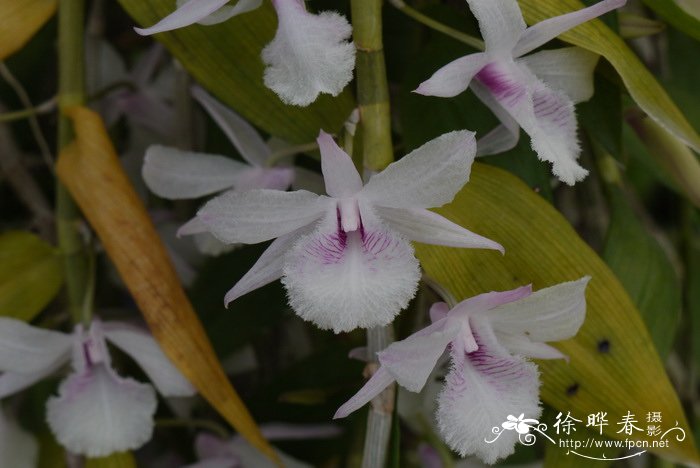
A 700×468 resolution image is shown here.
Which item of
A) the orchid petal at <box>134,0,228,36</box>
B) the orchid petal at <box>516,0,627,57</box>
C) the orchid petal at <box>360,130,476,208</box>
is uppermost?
the orchid petal at <box>134,0,228,36</box>

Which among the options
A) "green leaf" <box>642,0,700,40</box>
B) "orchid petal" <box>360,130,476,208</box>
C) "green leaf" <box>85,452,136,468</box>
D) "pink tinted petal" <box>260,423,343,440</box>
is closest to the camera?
"orchid petal" <box>360,130,476,208</box>

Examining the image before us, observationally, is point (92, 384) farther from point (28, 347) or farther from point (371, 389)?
point (371, 389)

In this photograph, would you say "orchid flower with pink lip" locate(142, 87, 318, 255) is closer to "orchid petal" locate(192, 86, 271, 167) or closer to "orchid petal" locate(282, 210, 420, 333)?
"orchid petal" locate(192, 86, 271, 167)

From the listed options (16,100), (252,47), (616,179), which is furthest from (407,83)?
(16,100)

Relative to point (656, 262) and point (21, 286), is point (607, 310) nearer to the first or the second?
point (656, 262)

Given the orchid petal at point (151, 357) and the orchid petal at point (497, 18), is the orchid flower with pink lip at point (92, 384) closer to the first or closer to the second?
the orchid petal at point (151, 357)

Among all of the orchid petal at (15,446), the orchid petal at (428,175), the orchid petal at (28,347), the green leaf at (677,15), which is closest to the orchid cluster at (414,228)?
the orchid petal at (428,175)

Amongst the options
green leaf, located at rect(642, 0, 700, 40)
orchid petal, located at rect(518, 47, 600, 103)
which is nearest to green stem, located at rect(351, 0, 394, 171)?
orchid petal, located at rect(518, 47, 600, 103)
